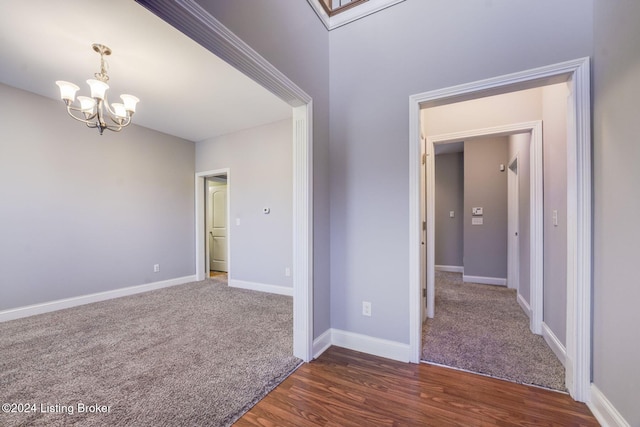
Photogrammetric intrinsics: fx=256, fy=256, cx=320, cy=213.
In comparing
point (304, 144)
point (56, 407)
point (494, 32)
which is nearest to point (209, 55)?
point (304, 144)

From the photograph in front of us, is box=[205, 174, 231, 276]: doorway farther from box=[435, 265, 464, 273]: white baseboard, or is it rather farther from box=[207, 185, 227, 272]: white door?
box=[435, 265, 464, 273]: white baseboard

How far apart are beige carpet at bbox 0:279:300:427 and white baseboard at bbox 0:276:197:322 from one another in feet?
0.43

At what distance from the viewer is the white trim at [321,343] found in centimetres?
203

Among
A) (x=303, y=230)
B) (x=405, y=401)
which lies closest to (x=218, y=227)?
(x=303, y=230)

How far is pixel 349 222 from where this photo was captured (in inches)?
85.6

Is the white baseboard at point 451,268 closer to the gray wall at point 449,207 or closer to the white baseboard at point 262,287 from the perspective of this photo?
the gray wall at point 449,207

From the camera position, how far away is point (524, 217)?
3033 mm

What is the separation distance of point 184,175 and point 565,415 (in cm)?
534

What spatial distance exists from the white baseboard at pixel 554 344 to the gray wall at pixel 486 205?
7.47 feet

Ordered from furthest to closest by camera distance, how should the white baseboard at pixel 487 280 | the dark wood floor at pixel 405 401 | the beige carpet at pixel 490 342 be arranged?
the white baseboard at pixel 487 280 → the beige carpet at pixel 490 342 → the dark wood floor at pixel 405 401

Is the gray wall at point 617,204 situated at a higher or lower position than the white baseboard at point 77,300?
higher

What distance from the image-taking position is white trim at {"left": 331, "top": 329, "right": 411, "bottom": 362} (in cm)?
196

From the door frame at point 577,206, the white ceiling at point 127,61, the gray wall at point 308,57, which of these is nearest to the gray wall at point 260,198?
the white ceiling at point 127,61

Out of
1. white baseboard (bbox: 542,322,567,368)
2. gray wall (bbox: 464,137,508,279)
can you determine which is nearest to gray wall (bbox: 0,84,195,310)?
white baseboard (bbox: 542,322,567,368)
